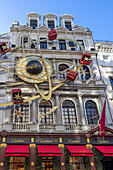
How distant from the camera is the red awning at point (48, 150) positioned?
18969mm

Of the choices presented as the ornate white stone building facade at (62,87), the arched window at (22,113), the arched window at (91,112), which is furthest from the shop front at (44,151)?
the arched window at (91,112)

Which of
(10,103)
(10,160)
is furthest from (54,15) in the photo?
(10,160)

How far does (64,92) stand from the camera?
25.2 m

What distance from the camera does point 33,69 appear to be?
25875mm

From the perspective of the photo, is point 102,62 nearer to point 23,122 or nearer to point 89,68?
point 89,68

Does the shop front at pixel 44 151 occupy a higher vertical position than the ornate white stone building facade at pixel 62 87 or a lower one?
lower

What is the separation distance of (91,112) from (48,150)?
8.37 m

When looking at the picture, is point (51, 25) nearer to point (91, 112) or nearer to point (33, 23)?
point (33, 23)

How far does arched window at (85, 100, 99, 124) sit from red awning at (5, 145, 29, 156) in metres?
9.04

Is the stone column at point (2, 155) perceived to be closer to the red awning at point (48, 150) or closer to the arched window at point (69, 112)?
the red awning at point (48, 150)

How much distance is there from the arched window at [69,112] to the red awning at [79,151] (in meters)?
3.94

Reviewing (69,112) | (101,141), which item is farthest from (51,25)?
(101,141)

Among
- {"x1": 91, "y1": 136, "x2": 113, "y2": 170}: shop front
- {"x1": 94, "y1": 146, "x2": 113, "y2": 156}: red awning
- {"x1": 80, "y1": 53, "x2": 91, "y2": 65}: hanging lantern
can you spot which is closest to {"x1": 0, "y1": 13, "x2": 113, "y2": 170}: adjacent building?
{"x1": 91, "y1": 136, "x2": 113, "y2": 170}: shop front

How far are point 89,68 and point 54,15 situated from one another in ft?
40.7
